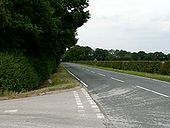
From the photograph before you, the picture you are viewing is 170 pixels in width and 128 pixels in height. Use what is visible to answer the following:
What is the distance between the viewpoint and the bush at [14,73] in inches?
781

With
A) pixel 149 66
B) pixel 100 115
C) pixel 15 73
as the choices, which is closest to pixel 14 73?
pixel 15 73

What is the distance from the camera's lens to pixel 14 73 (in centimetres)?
2016

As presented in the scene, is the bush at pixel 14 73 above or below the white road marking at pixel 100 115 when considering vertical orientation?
above

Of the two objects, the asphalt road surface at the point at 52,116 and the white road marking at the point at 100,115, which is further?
the white road marking at the point at 100,115

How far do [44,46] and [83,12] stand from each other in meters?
9.76

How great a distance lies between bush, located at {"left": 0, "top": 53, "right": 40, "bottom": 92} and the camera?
19.8m

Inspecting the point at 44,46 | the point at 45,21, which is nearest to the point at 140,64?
the point at 44,46

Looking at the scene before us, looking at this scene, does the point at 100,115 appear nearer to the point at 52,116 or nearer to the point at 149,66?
the point at 52,116

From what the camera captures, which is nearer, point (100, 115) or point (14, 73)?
point (100, 115)

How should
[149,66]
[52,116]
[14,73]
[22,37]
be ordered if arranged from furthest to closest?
[149,66] → [22,37] → [14,73] → [52,116]

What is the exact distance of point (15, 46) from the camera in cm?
2373

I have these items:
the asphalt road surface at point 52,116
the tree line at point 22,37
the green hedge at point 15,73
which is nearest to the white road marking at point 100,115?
the asphalt road surface at point 52,116

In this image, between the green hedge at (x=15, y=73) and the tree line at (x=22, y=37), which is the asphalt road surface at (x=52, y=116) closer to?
the green hedge at (x=15, y=73)

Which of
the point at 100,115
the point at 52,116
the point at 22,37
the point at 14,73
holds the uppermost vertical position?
the point at 22,37
